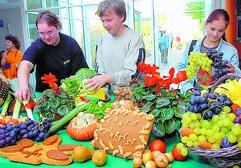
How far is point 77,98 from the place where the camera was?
1.63 m

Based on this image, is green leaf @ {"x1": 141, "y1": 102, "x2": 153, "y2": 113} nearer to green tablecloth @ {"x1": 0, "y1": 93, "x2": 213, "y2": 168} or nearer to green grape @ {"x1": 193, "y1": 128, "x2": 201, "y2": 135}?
green tablecloth @ {"x1": 0, "y1": 93, "x2": 213, "y2": 168}

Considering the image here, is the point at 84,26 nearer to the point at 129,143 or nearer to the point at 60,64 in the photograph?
the point at 60,64

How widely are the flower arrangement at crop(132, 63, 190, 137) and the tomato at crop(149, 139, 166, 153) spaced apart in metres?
0.05

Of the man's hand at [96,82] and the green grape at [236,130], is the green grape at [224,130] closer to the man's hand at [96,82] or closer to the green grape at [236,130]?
the green grape at [236,130]

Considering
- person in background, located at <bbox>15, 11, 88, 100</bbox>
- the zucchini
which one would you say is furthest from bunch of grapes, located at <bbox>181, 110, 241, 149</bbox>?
person in background, located at <bbox>15, 11, 88, 100</bbox>

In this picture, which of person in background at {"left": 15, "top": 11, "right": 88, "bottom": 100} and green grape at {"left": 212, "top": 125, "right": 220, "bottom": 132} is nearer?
green grape at {"left": 212, "top": 125, "right": 220, "bottom": 132}

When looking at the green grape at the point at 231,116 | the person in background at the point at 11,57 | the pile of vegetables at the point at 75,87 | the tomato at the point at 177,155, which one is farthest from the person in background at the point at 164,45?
the green grape at the point at 231,116

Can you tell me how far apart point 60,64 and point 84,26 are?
15.0ft

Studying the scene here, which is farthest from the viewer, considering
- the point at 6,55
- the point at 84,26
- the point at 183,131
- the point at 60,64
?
A: the point at 84,26

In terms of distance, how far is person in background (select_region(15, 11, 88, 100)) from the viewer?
196 cm

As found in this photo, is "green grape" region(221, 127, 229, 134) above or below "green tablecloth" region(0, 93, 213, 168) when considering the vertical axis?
above

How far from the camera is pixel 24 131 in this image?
1380mm

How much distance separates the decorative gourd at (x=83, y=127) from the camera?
133 cm

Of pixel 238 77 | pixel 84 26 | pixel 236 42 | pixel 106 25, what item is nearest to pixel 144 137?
pixel 238 77
